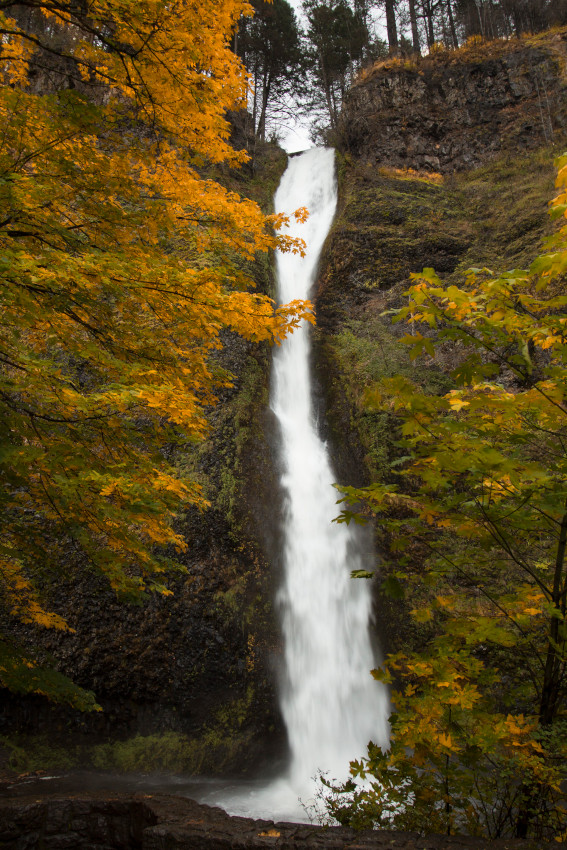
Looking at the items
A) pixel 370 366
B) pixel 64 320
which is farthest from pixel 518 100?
pixel 64 320

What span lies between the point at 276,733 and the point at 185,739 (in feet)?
5.16

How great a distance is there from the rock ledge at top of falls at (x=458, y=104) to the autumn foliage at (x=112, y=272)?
56.3 ft

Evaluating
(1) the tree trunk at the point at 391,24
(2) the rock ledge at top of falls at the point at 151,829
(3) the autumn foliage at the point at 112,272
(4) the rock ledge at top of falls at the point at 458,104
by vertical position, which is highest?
(1) the tree trunk at the point at 391,24

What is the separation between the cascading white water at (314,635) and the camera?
765cm

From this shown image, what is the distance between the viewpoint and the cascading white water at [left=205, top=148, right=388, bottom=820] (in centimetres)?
765

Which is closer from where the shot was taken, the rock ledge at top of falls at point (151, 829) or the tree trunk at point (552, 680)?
the tree trunk at point (552, 680)

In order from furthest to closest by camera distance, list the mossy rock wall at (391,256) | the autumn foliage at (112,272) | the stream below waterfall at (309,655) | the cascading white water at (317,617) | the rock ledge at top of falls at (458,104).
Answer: the rock ledge at top of falls at (458,104) < the mossy rock wall at (391,256) < the cascading white water at (317,617) < the stream below waterfall at (309,655) < the autumn foliage at (112,272)

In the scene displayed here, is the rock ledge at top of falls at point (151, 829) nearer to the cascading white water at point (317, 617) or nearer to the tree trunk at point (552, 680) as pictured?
the tree trunk at point (552, 680)

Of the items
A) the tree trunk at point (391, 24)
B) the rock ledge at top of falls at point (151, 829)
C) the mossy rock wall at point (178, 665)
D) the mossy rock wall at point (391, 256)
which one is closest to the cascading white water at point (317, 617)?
the mossy rock wall at point (178, 665)

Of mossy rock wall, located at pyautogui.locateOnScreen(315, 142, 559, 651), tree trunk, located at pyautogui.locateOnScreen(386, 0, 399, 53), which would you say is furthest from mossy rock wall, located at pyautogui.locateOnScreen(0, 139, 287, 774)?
tree trunk, located at pyautogui.locateOnScreen(386, 0, 399, 53)

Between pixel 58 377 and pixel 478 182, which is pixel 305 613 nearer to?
pixel 58 377

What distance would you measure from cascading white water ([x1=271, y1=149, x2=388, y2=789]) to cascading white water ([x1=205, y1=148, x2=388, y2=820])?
2 cm

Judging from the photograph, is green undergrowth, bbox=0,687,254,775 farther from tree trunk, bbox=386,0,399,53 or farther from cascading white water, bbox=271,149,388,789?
tree trunk, bbox=386,0,399,53

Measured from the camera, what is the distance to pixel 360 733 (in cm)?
824
